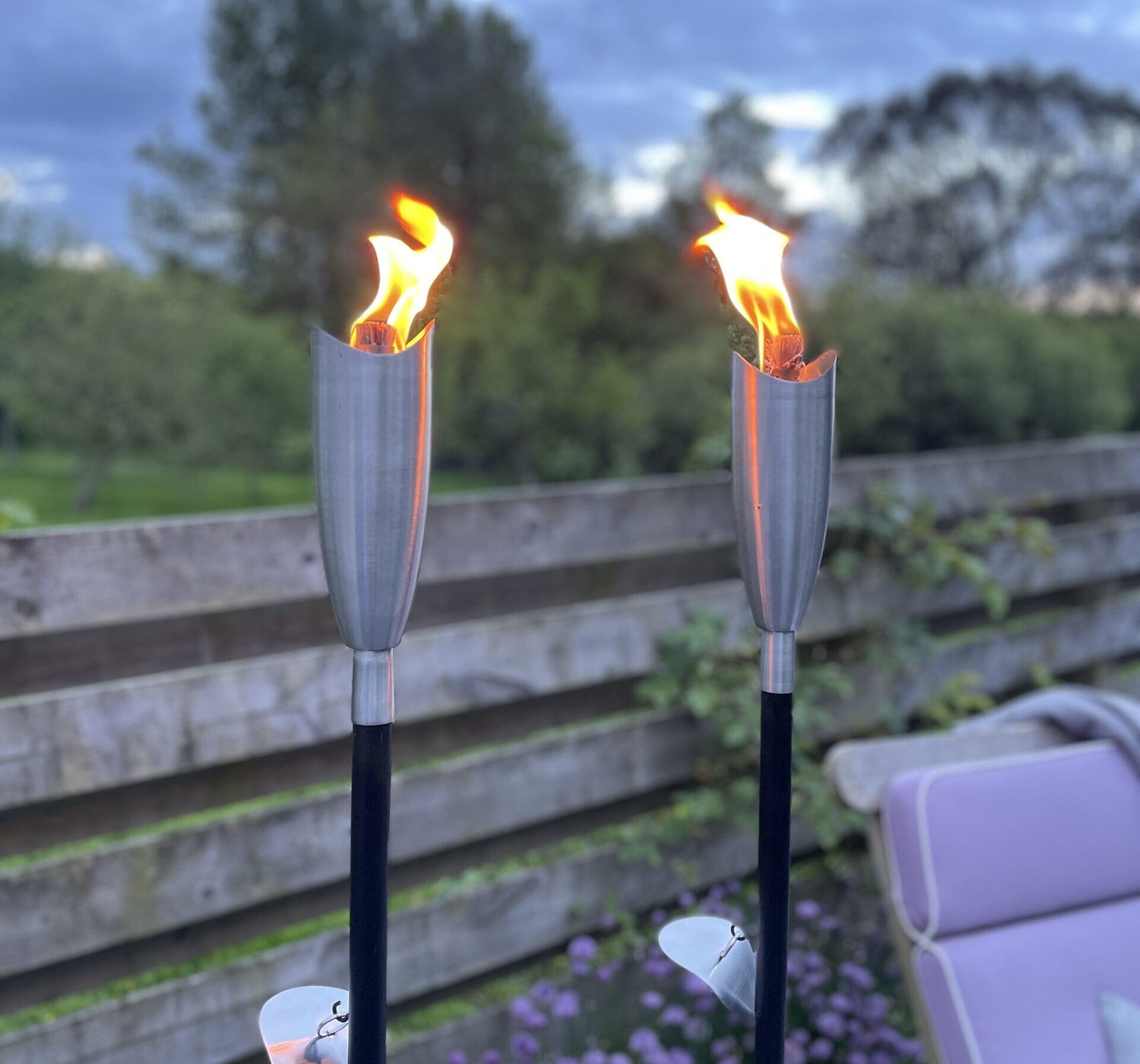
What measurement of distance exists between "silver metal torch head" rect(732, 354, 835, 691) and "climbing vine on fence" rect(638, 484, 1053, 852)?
138 cm

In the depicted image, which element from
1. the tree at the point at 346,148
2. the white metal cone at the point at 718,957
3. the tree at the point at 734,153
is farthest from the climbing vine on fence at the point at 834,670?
the tree at the point at 734,153

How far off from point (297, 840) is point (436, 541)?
599 mm

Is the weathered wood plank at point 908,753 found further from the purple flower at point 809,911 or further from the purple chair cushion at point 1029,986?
the purple flower at point 809,911

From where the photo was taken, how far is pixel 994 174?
1153 inches


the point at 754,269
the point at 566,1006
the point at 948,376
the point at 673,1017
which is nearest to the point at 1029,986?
the point at 673,1017

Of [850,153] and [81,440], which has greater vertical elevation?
[850,153]

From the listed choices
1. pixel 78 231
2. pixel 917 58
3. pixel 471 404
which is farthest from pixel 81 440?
pixel 917 58

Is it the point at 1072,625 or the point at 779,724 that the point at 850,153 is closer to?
the point at 1072,625

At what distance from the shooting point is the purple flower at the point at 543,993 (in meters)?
2.05

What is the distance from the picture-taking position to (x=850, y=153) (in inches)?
1188

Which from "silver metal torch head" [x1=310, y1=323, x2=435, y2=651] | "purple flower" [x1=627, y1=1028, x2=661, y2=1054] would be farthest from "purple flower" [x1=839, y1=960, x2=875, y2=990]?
"silver metal torch head" [x1=310, y1=323, x2=435, y2=651]

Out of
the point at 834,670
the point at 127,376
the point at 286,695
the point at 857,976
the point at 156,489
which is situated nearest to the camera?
the point at 286,695

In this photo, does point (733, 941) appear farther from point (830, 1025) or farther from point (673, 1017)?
point (830, 1025)

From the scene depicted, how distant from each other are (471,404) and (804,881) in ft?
39.2
